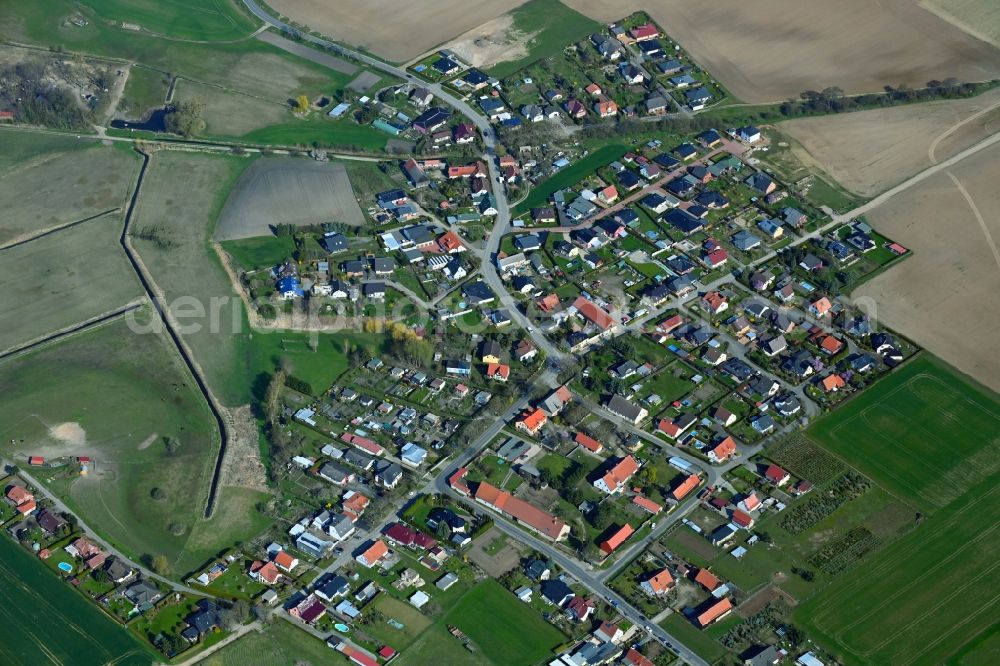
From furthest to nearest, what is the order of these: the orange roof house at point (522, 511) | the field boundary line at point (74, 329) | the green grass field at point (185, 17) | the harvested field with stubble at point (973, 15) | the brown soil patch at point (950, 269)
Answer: the green grass field at point (185, 17) → the harvested field with stubble at point (973, 15) → the brown soil patch at point (950, 269) → the field boundary line at point (74, 329) → the orange roof house at point (522, 511)

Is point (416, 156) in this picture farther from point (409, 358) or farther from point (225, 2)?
point (225, 2)

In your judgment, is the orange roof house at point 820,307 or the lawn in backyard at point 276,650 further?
the orange roof house at point 820,307

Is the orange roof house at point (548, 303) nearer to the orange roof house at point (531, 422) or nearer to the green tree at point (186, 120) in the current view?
the orange roof house at point (531, 422)

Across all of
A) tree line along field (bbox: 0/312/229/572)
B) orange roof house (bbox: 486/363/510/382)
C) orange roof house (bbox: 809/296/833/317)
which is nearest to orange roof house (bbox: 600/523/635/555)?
orange roof house (bbox: 486/363/510/382)

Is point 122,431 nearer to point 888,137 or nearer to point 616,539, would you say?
point 616,539

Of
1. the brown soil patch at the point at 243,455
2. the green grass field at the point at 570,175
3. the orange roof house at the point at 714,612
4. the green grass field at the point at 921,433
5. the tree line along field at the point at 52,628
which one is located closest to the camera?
the tree line along field at the point at 52,628

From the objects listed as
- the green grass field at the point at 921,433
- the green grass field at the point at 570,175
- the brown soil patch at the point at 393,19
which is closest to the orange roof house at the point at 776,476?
the green grass field at the point at 921,433

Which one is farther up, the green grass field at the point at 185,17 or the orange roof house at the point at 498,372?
the green grass field at the point at 185,17
